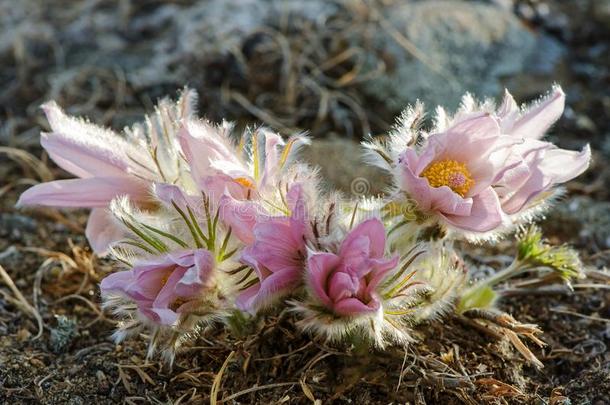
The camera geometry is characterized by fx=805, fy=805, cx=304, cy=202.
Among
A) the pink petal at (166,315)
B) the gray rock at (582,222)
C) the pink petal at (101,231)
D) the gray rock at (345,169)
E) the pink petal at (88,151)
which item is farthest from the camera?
the gray rock at (345,169)

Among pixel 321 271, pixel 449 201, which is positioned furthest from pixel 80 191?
pixel 449 201

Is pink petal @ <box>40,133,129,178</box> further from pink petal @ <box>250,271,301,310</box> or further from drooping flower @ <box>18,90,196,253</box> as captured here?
pink petal @ <box>250,271,301,310</box>

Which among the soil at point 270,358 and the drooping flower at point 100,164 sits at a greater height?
the drooping flower at point 100,164

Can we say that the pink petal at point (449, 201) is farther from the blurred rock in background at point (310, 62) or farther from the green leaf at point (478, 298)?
the blurred rock in background at point (310, 62)

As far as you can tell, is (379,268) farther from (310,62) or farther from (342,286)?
(310,62)

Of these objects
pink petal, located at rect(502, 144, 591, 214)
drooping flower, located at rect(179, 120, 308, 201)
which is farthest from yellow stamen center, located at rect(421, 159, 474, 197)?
drooping flower, located at rect(179, 120, 308, 201)

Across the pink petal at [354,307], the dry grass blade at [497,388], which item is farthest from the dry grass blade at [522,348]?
the pink petal at [354,307]
